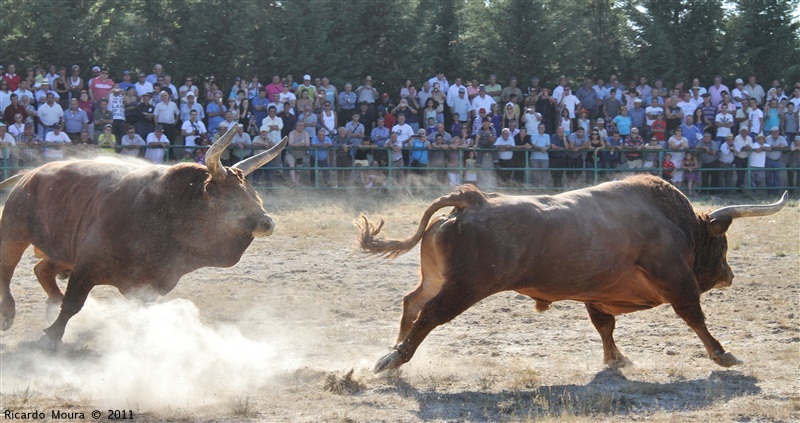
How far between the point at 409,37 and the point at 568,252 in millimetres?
15169

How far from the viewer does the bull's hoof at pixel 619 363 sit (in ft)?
26.0

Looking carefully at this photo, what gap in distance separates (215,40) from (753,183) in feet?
37.5

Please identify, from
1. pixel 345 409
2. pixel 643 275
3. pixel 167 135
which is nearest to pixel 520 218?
pixel 643 275

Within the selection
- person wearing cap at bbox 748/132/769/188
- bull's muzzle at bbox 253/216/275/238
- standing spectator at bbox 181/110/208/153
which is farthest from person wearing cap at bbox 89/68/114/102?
person wearing cap at bbox 748/132/769/188

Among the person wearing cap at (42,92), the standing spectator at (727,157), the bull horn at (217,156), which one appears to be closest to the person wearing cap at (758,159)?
the standing spectator at (727,157)

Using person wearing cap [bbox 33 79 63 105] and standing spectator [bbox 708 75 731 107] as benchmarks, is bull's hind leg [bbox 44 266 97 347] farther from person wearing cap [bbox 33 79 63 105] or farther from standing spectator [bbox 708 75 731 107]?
standing spectator [bbox 708 75 731 107]

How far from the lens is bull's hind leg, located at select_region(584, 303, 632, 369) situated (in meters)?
7.96

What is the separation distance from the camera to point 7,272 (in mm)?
8922

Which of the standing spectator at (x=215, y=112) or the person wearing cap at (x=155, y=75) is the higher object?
the person wearing cap at (x=155, y=75)

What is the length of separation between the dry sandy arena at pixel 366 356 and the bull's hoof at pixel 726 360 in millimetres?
67

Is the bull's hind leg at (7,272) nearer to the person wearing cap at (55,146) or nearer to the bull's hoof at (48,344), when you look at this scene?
the bull's hoof at (48,344)

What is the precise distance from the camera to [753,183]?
19.7m

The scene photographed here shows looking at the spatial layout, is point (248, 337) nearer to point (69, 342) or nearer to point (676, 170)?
point (69, 342)

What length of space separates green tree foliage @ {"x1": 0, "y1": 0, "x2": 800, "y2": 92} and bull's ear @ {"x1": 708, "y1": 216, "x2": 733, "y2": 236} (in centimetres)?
1343
